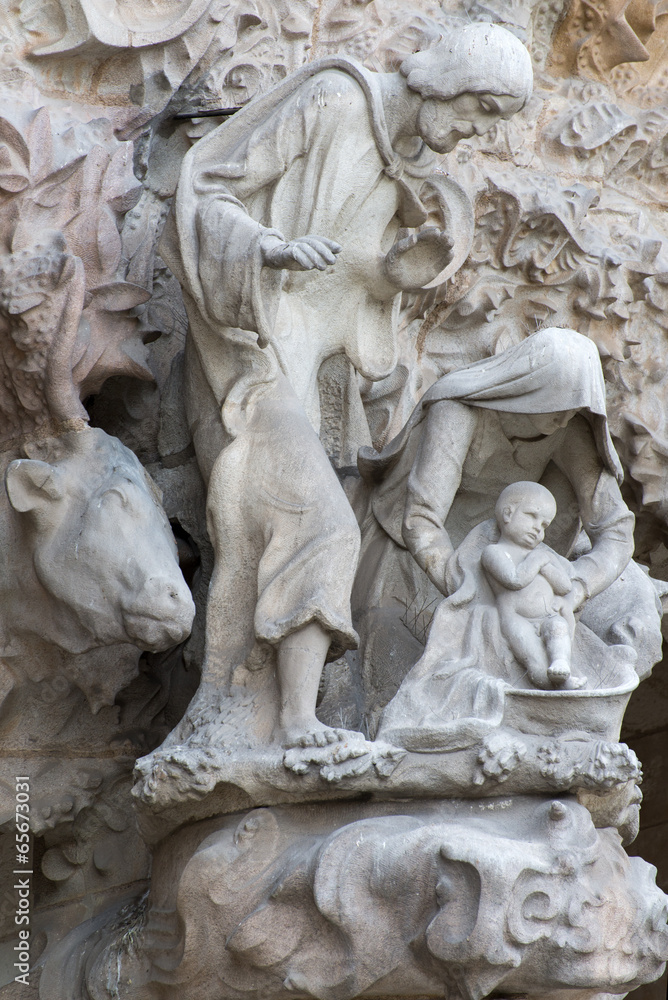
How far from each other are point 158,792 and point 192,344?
1.19 metres

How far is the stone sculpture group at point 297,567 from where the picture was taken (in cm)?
356

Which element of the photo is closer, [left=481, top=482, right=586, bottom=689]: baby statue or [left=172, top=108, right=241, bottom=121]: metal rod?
[left=481, top=482, right=586, bottom=689]: baby statue

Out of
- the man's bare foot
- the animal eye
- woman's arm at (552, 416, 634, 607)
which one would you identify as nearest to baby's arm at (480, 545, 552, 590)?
woman's arm at (552, 416, 634, 607)

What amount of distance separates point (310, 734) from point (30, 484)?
0.95m

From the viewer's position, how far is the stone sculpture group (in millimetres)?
3557

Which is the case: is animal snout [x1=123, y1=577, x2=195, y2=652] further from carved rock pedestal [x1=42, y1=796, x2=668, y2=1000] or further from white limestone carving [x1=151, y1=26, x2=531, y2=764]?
carved rock pedestal [x1=42, y1=796, x2=668, y2=1000]

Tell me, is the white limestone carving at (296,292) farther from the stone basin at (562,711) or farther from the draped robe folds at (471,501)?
the stone basin at (562,711)

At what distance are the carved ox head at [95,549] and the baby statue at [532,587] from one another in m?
0.75

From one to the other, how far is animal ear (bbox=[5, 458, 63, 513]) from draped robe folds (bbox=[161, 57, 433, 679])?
39cm

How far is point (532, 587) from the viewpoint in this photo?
12.3ft

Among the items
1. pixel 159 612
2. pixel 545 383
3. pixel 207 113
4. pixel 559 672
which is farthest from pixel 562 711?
Result: pixel 207 113

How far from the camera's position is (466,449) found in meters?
4.11

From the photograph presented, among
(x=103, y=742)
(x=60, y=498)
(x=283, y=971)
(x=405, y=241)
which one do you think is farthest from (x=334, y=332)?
(x=283, y=971)

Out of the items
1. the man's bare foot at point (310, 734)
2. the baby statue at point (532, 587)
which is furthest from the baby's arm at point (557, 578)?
the man's bare foot at point (310, 734)
